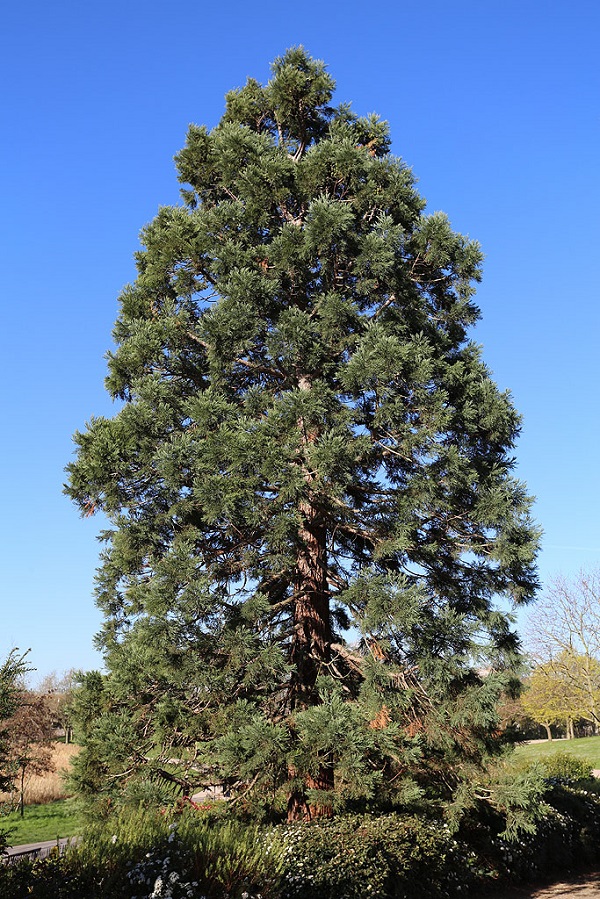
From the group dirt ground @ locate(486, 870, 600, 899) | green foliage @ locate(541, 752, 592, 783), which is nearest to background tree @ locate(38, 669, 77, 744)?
dirt ground @ locate(486, 870, 600, 899)

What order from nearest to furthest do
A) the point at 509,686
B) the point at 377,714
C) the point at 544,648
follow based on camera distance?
the point at 377,714, the point at 509,686, the point at 544,648

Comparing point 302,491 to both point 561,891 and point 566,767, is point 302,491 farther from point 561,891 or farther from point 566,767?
point 566,767

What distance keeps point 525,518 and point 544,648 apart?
24.8 meters

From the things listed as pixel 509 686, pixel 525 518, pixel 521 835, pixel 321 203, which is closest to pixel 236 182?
pixel 321 203

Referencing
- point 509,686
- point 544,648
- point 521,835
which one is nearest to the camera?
point 509,686

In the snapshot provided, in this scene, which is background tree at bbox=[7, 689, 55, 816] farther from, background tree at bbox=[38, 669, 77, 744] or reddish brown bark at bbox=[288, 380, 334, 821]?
reddish brown bark at bbox=[288, 380, 334, 821]

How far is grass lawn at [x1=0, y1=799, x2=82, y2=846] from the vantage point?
46.8ft

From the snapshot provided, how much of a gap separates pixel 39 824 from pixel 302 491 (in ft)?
46.4

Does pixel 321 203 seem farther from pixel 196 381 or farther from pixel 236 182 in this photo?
pixel 196 381

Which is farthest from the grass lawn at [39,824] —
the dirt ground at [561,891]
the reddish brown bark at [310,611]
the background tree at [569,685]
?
the background tree at [569,685]

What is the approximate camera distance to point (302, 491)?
773 centimetres

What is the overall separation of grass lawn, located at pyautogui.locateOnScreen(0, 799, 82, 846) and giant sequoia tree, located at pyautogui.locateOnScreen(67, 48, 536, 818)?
25.4 ft

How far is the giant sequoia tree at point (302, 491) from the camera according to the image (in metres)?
7.39

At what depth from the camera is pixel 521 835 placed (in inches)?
378
